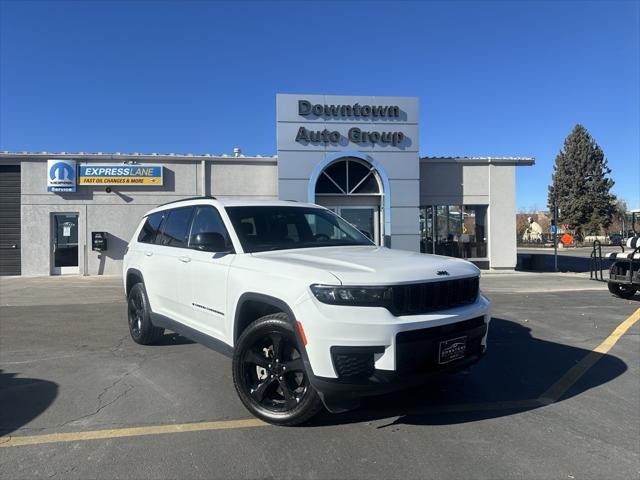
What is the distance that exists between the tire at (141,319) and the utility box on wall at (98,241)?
1194 centimetres

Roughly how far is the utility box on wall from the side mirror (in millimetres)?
14596

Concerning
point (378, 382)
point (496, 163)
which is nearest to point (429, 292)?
point (378, 382)

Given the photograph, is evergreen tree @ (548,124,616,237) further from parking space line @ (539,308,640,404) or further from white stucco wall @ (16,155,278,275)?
parking space line @ (539,308,640,404)

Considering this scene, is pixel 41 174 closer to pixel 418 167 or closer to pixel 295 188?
pixel 295 188

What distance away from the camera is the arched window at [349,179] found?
18.1 metres

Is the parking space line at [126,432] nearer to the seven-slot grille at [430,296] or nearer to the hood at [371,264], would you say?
the hood at [371,264]

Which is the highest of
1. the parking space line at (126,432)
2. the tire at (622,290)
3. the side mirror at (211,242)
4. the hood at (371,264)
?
the side mirror at (211,242)

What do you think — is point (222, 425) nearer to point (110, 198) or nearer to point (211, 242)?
point (211, 242)

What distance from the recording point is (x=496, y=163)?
19.7 metres

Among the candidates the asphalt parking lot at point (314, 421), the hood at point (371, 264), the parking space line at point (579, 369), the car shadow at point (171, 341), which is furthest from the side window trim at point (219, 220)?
the parking space line at point (579, 369)

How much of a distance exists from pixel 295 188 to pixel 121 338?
11414 millimetres

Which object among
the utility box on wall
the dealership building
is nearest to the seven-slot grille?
the dealership building

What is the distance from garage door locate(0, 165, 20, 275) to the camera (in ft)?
56.9

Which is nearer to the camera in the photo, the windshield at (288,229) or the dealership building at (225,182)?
the windshield at (288,229)
